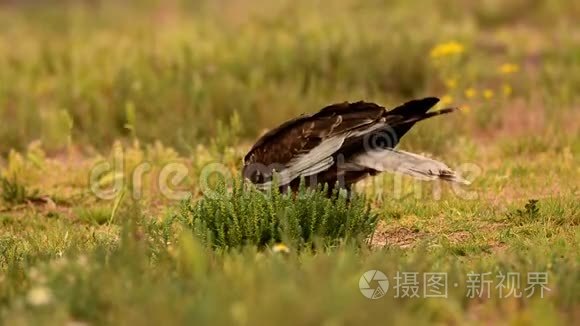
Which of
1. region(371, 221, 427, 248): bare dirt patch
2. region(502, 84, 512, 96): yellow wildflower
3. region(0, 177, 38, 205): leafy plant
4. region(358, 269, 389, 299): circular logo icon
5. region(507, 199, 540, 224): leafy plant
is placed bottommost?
region(358, 269, 389, 299): circular logo icon

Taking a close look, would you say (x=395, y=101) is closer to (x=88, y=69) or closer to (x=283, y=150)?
(x=88, y=69)

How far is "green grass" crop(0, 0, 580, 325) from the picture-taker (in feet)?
14.3

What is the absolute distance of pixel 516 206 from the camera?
7.21 m

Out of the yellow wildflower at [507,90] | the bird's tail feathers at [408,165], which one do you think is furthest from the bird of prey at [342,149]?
the yellow wildflower at [507,90]

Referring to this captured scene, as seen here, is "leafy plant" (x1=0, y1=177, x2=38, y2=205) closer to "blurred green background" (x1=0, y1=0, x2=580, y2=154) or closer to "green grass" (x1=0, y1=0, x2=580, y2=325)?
"green grass" (x1=0, y1=0, x2=580, y2=325)

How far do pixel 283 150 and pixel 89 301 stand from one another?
8.02ft

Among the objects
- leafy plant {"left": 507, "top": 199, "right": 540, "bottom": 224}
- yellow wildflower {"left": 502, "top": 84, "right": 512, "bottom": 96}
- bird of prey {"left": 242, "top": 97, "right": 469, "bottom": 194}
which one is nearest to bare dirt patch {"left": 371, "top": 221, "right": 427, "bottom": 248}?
bird of prey {"left": 242, "top": 97, "right": 469, "bottom": 194}

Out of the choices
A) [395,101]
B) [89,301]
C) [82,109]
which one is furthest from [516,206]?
[82,109]

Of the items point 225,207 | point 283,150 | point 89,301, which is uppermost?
point 283,150

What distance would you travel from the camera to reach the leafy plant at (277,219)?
604cm

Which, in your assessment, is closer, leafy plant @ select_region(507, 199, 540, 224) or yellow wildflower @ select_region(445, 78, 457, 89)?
leafy plant @ select_region(507, 199, 540, 224)
